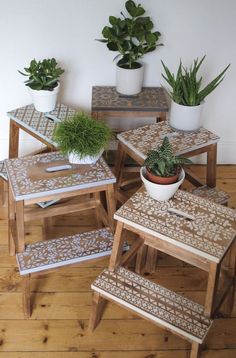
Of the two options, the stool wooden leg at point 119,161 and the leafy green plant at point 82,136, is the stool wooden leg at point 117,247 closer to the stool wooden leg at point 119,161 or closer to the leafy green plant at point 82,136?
the leafy green plant at point 82,136

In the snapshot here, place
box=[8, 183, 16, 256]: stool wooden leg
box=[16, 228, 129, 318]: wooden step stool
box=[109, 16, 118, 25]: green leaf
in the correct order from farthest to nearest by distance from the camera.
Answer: box=[109, 16, 118, 25]: green leaf
box=[8, 183, 16, 256]: stool wooden leg
box=[16, 228, 129, 318]: wooden step stool

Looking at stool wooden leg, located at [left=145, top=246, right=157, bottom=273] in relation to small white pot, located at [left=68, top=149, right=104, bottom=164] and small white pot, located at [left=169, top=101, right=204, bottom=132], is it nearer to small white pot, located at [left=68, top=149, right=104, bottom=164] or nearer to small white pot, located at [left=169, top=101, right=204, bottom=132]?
small white pot, located at [left=68, top=149, right=104, bottom=164]

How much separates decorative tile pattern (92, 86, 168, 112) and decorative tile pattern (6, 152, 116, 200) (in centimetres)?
45

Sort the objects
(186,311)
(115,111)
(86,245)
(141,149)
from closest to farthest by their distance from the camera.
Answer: (186,311) → (86,245) → (141,149) → (115,111)

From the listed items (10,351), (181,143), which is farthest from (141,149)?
(10,351)

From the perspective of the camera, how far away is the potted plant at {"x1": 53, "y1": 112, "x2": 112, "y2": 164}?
178 centimetres

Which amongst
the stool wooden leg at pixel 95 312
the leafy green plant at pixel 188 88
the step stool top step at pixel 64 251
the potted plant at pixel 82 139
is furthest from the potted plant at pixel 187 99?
the stool wooden leg at pixel 95 312

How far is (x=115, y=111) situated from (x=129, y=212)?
774mm

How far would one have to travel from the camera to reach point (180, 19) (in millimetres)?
2289

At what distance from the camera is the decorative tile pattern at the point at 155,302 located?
60.1 inches

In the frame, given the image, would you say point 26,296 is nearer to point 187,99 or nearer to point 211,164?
point 211,164

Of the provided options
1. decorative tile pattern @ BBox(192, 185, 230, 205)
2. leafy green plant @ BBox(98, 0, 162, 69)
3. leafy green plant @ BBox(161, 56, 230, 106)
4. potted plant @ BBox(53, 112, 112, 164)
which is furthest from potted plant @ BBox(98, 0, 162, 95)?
decorative tile pattern @ BBox(192, 185, 230, 205)

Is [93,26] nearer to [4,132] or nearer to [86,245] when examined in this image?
[4,132]

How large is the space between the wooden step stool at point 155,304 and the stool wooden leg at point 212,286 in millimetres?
33
